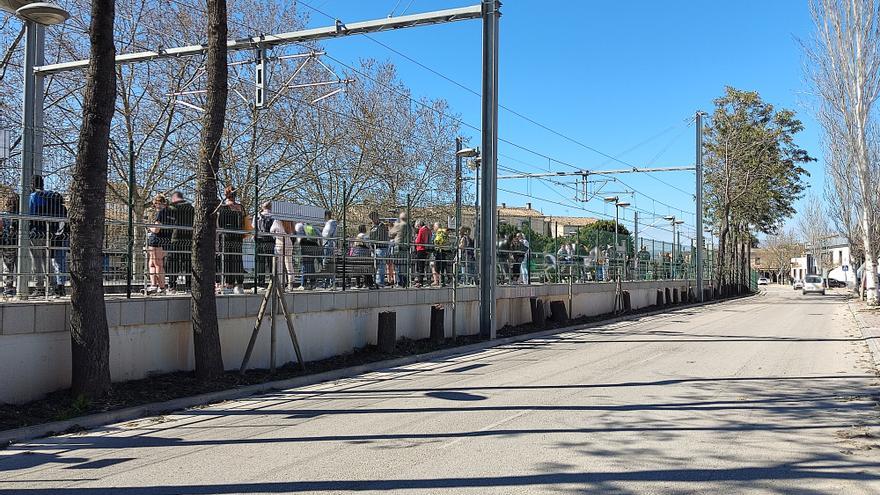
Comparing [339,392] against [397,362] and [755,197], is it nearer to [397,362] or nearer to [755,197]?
[397,362]

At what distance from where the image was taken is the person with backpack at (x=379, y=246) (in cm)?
1689

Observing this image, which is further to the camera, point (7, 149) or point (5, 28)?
point (5, 28)

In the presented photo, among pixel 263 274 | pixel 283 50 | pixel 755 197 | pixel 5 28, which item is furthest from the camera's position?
pixel 755 197

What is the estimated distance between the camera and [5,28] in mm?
18797

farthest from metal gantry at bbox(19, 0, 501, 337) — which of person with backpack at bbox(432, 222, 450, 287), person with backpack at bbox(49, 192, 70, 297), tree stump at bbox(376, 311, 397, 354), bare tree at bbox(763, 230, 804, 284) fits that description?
bare tree at bbox(763, 230, 804, 284)

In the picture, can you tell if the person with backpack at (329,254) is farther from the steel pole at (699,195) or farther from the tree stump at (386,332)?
the steel pole at (699,195)

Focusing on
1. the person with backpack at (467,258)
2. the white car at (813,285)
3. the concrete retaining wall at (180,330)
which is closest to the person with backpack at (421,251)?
the concrete retaining wall at (180,330)

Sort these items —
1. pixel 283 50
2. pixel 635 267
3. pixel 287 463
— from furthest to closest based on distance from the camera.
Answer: pixel 635 267 < pixel 283 50 < pixel 287 463

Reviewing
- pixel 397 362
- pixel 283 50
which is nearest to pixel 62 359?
pixel 397 362

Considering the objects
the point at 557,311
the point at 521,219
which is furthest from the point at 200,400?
the point at 521,219

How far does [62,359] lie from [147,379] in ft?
4.52

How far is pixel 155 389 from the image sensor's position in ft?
33.4

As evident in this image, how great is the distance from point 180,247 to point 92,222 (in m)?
2.57

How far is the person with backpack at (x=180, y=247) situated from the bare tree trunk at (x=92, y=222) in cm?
232
